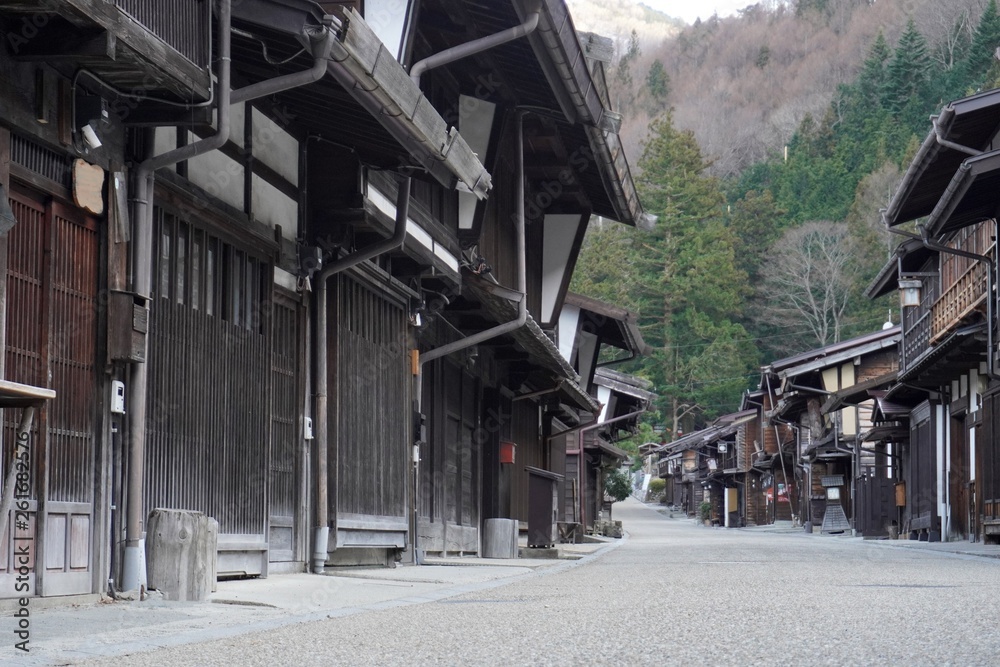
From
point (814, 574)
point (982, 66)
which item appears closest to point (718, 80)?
point (982, 66)

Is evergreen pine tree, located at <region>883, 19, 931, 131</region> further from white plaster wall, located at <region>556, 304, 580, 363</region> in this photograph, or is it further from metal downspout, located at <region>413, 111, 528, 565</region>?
metal downspout, located at <region>413, 111, 528, 565</region>

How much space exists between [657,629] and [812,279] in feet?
252

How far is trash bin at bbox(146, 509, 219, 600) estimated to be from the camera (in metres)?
8.17

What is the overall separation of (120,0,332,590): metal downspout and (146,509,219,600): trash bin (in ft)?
0.42

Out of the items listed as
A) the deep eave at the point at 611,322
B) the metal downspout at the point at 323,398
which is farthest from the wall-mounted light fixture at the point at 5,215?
the deep eave at the point at 611,322

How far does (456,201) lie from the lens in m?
16.6

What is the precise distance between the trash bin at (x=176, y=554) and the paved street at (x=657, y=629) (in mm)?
1100

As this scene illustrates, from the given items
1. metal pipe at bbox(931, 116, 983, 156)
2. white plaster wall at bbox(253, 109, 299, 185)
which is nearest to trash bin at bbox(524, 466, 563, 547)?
metal pipe at bbox(931, 116, 983, 156)

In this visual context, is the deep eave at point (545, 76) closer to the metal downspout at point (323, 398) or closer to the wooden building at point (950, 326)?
the metal downspout at point (323, 398)

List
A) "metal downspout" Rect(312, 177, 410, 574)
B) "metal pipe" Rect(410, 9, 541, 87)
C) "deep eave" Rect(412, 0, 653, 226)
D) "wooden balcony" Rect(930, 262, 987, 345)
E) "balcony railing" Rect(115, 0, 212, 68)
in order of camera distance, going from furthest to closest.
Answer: "wooden balcony" Rect(930, 262, 987, 345)
"deep eave" Rect(412, 0, 653, 226)
"metal downspout" Rect(312, 177, 410, 574)
"metal pipe" Rect(410, 9, 541, 87)
"balcony railing" Rect(115, 0, 212, 68)

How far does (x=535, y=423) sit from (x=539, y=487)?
6.61 metres

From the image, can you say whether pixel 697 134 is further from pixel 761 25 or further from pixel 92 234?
pixel 92 234

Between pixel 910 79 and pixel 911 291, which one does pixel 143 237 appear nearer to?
pixel 911 291

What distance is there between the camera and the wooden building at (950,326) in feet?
74.5
